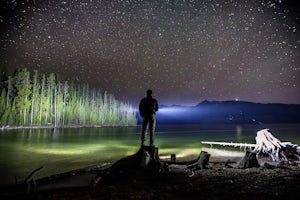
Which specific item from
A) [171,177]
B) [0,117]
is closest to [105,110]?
[0,117]

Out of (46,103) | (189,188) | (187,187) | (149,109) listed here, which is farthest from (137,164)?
(46,103)

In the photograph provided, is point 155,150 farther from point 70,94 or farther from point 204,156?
point 70,94

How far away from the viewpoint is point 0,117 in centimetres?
6619

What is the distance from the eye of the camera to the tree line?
70.6 m

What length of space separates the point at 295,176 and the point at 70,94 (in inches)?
4236

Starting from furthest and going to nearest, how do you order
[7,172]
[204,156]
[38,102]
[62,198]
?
[38,102] < [7,172] < [204,156] < [62,198]


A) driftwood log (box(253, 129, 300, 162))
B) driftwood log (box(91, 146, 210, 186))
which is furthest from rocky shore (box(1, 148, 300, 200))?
driftwood log (box(253, 129, 300, 162))

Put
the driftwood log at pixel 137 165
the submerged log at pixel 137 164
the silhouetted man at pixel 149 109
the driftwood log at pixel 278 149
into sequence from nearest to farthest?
the driftwood log at pixel 137 165, the submerged log at pixel 137 164, the silhouetted man at pixel 149 109, the driftwood log at pixel 278 149

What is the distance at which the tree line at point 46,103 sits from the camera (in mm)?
70625

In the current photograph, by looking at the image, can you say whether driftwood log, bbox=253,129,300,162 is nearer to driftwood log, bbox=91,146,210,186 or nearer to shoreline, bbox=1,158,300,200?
shoreline, bbox=1,158,300,200

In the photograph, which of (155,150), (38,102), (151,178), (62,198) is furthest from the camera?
(38,102)

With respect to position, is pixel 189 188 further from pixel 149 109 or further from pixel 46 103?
pixel 46 103

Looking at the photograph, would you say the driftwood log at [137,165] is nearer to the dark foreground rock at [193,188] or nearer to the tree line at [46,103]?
the dark foreground rock at [193,188]

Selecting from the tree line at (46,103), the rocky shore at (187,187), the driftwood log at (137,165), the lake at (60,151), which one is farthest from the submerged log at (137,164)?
the tree line at (46,103)
